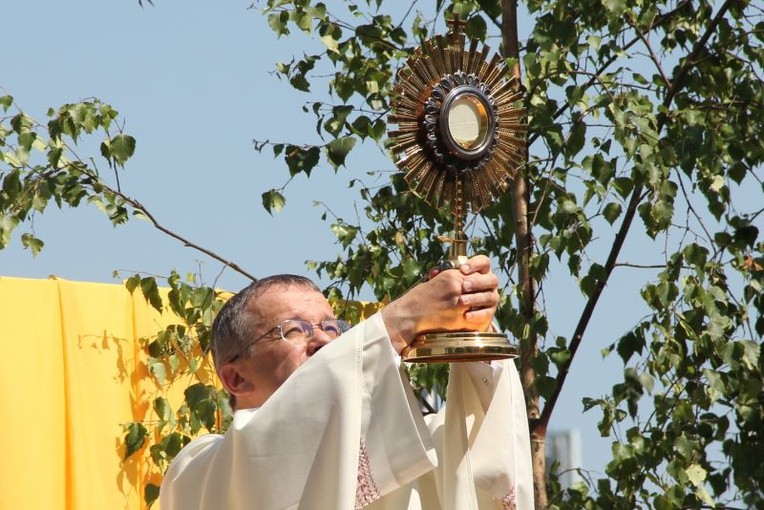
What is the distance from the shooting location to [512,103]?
2740 mm

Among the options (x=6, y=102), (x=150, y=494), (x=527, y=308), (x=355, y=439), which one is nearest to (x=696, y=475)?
(x=527, y=308)

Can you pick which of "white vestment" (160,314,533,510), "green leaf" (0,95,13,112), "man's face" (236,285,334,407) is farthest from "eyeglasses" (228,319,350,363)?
"green leaf" (0,95,13,112)

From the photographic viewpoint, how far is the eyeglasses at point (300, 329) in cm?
304

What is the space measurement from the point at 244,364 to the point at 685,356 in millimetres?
1755

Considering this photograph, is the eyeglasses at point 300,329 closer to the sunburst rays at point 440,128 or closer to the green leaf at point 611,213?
the sunburst rays at point 440,128

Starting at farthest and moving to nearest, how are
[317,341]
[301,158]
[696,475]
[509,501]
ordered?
[301,158], [696,475], [317,341], [509,501]

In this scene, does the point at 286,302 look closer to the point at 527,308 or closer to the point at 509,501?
the point at 509,501

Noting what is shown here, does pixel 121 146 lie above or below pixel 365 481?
above

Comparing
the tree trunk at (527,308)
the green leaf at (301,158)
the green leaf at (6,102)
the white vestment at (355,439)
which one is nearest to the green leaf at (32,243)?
the green leaf at (6,102)

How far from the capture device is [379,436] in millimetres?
2568

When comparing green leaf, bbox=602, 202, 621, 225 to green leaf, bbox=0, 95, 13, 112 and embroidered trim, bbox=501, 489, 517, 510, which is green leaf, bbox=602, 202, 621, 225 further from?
green leaf, bbox=0, 95, 13, 112

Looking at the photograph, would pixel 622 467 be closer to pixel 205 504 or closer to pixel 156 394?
pixel 156 394

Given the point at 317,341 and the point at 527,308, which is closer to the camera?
the point at 317,341

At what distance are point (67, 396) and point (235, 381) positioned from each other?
1.18m
